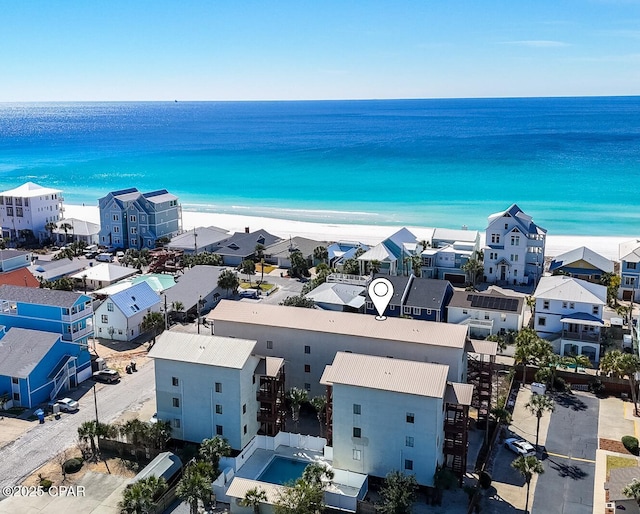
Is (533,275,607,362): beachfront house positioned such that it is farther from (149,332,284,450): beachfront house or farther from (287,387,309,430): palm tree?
(149,332,284,450): beachfront house

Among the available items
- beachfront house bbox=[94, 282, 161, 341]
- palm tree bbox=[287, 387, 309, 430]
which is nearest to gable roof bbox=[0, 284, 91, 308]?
beachfront house bbox=[94, 282, 161, 341]

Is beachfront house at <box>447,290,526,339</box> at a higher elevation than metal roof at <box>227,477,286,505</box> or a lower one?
higher

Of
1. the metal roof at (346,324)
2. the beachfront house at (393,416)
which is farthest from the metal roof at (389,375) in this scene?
the metal roof at (346,324)

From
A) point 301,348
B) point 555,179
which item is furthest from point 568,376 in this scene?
point 555,179

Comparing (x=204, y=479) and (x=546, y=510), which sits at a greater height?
(x=204, y=479)

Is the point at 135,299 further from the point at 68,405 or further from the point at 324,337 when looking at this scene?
the point at 324,337

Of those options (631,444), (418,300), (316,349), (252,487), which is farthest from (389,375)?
(418,300)

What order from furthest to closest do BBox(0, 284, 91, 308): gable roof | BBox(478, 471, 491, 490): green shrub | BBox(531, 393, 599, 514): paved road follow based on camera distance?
BBox(0, 284, 91, 308): gable roof, BBox(478, 471, 491, 490): green shrub, BBox(531, 393, 599, 514): paved road

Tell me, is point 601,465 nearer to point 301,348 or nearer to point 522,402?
point 522,402
